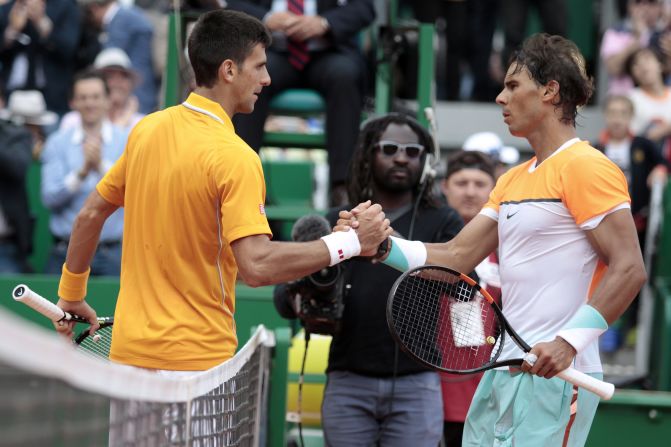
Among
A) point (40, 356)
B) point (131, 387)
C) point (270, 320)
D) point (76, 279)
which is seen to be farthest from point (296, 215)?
point (40, 356)

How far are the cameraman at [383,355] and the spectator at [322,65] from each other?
1372mm

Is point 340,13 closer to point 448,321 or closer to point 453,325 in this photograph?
point 448,321

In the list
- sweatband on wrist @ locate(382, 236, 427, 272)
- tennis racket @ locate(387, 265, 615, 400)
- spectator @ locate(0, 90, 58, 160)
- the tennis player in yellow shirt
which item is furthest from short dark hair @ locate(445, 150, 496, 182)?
spectator @ locate(0, 90, 58, 160)

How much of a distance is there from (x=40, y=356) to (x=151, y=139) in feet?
6.84

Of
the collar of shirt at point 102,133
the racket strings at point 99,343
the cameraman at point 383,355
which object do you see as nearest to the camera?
the racket strings at point 99,343

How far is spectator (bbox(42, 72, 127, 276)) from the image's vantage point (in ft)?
25.6

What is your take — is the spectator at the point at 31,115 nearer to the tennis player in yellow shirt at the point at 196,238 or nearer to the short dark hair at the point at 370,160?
the short dark hair at the point at 370,160

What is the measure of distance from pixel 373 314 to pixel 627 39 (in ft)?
22.6

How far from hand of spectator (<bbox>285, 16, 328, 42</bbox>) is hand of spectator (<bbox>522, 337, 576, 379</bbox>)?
342cm

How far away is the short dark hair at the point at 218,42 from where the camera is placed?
4305 millimetres

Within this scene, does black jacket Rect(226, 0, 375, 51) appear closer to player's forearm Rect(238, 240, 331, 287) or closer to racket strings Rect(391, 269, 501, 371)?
racket strings Rect(391, 269, 501, 371)

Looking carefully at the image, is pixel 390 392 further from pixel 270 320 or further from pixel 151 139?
pixel 151 139

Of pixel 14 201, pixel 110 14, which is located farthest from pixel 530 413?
pixel 110 14

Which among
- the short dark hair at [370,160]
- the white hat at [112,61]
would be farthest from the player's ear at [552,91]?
the white hat at [112,61]
